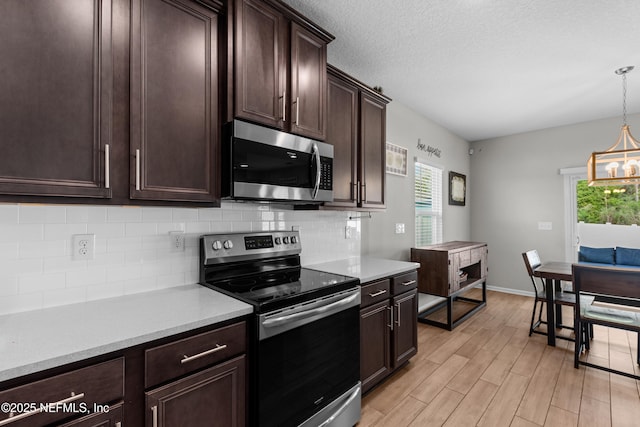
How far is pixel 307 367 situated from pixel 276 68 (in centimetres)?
172

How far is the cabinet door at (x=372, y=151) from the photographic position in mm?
2584

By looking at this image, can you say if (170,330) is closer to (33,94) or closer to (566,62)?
(33,94)

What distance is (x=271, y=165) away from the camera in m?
1.76

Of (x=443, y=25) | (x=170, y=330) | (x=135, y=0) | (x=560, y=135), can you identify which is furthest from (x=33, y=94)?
(x=560, y=135)

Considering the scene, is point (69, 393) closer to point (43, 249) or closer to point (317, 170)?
point (43, 249)

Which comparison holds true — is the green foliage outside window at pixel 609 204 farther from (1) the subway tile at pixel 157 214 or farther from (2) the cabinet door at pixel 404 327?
(1) the subway tile at pixel 157 214

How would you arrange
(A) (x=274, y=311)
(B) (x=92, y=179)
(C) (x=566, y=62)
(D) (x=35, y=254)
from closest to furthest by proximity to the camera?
(B) (x=92, y=179), (D) (x=35, y=254), (A) (x=274, y=311), (C) (x=566, y=62)

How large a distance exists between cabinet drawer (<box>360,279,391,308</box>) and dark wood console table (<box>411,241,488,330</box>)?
4.98ft

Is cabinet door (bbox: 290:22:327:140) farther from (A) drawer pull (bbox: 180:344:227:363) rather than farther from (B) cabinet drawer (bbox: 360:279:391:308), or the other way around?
(A) drawer pull (bbox: 180:344:227:363)

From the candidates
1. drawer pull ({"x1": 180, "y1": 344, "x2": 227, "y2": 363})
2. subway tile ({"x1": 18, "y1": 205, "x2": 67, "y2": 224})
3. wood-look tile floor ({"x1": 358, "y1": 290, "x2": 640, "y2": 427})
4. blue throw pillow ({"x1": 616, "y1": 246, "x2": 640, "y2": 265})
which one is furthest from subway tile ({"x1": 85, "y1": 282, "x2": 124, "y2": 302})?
blue throw pillow ({"x1": 616, "y1": 246, "x2": 640, "y2": 265})

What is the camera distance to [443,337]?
334 centimetres

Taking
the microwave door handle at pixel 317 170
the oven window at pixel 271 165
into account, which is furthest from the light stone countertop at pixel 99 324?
the microwave door handle at pixel 317 170

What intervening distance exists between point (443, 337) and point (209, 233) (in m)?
2.81

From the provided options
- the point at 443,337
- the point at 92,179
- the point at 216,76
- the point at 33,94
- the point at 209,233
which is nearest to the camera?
the point at 33,94
